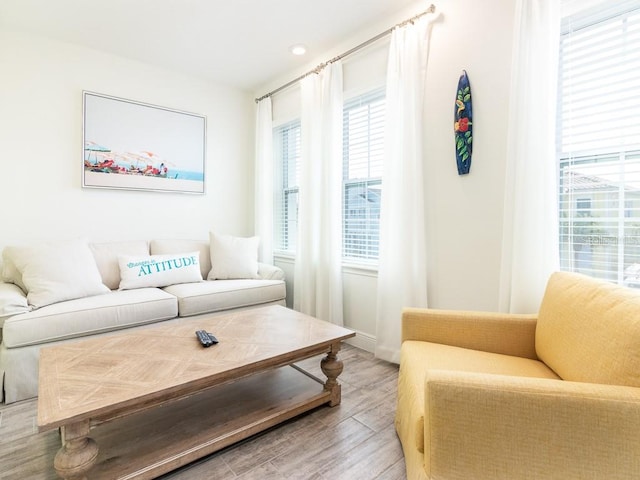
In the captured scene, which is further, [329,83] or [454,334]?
[329,83]

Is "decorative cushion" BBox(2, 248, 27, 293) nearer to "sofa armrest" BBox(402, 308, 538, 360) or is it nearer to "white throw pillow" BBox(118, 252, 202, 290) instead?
"white throw pillow" BBox(118, 252, 202, 290)

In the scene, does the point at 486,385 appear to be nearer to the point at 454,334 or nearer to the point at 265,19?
the point at 454,334

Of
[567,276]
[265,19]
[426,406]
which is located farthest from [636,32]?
[265,19]

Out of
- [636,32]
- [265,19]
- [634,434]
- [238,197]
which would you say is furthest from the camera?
[238,197]

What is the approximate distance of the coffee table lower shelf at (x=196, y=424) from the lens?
1333mm

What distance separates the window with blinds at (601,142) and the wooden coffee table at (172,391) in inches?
56.3

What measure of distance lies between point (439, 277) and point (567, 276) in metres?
0.89

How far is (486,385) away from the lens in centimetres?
97

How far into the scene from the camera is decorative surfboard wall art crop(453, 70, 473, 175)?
2104 mm

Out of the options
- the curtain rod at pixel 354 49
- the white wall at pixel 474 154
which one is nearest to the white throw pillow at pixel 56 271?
the curtain rod at pixel 354 49

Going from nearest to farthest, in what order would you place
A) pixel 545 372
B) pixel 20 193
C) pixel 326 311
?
1. pixel 545 372
2. pixel 20 193
3. pixel 326 311

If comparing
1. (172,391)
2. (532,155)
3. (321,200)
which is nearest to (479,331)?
(532,155)

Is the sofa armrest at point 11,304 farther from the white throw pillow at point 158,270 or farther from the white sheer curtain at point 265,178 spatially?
the white sheer curtain at point 265,178

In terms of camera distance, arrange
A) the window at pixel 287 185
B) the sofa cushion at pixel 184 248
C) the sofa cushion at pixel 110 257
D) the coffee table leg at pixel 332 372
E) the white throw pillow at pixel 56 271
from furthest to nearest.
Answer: the window at pixel 287 185 → the sofa cushion at pixel 184 248 → the sofa cushion at pixel 110 257 → the white throw pillow at pixel 56 271 → the coffee table leg at pixel 332 372
